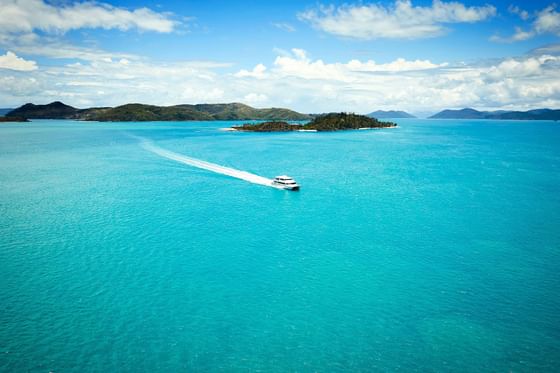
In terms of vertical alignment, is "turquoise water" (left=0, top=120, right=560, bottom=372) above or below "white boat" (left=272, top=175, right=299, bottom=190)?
below

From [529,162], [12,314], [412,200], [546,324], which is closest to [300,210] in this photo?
[412,200]

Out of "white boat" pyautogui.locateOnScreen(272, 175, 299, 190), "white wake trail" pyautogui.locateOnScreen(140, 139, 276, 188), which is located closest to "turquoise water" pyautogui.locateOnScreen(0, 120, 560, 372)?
"white boat" pyautogui.locateOnScreen(272, 175, 299, 190)

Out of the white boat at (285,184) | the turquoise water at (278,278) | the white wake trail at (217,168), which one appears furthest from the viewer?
the white wake trail at (217,168)

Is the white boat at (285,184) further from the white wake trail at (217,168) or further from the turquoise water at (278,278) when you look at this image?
the turquoise water at (278,278)

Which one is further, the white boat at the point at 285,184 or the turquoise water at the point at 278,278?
the white boat at the point at 285,184

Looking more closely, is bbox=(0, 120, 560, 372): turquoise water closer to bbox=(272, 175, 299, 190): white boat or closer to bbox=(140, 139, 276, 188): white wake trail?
bbox=(272, 175, 299, 190): white boat

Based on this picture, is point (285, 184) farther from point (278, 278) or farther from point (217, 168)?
point (278, 278)

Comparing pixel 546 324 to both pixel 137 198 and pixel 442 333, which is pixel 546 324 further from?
pixel 137 198

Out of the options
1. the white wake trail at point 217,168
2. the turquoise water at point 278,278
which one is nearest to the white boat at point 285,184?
the white wake trail at point 217,168

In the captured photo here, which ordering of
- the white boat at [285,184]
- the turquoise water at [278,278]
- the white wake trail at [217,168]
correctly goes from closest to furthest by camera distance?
1. the turquoise water at [278,278]
2. the white boat at [285,184]
3. the white wake trail at [217,168]
